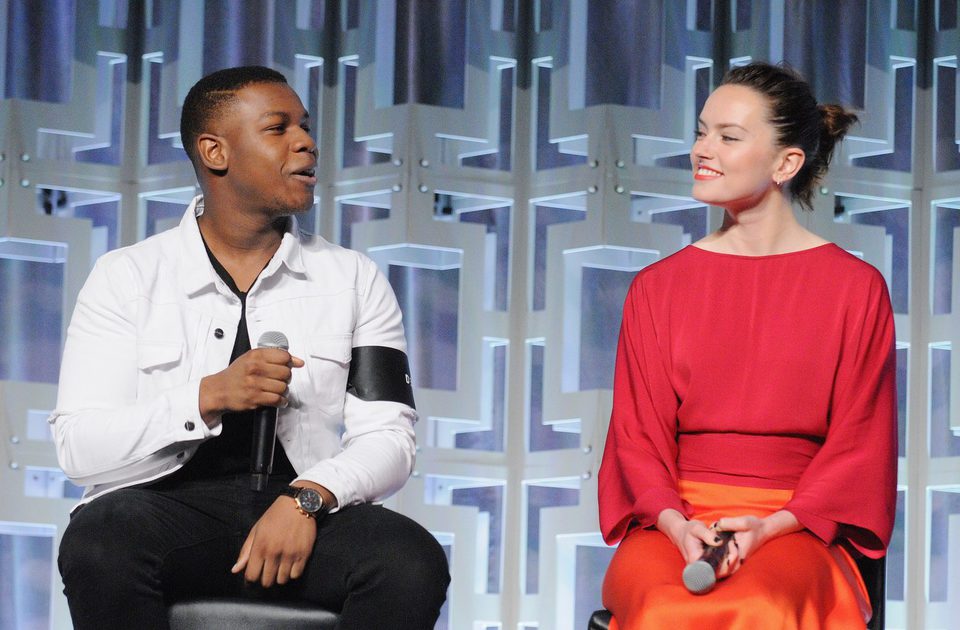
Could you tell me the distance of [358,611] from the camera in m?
2.13

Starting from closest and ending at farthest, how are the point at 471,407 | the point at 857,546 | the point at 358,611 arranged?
the point at 358,611, the point at 857,546, the point at 471,407

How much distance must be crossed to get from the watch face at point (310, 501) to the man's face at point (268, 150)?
588 mm

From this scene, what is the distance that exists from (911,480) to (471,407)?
1.20 metres

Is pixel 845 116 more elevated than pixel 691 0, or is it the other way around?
pixel 691 0

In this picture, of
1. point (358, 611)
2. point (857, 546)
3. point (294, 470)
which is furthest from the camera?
point (294, 470)

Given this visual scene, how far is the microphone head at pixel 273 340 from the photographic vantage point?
7.34ft

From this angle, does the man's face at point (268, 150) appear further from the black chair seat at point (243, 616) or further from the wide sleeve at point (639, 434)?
the black chair seat at point (243, 616)

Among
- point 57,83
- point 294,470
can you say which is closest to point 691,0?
point 57,83

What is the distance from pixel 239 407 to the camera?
87.0 inches

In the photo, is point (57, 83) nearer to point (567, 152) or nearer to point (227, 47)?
point (227, 47)

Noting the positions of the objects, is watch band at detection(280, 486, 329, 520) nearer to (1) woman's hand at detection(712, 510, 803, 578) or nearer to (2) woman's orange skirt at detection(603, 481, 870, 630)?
(2) woman's orange skirt at detection(603, 481, 870, 630)

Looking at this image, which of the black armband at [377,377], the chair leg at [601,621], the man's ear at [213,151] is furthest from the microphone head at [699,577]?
the man's ear at [213,151]

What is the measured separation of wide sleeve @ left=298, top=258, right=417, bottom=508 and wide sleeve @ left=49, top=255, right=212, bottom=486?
9.0 inches

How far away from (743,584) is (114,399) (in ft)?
3.66
